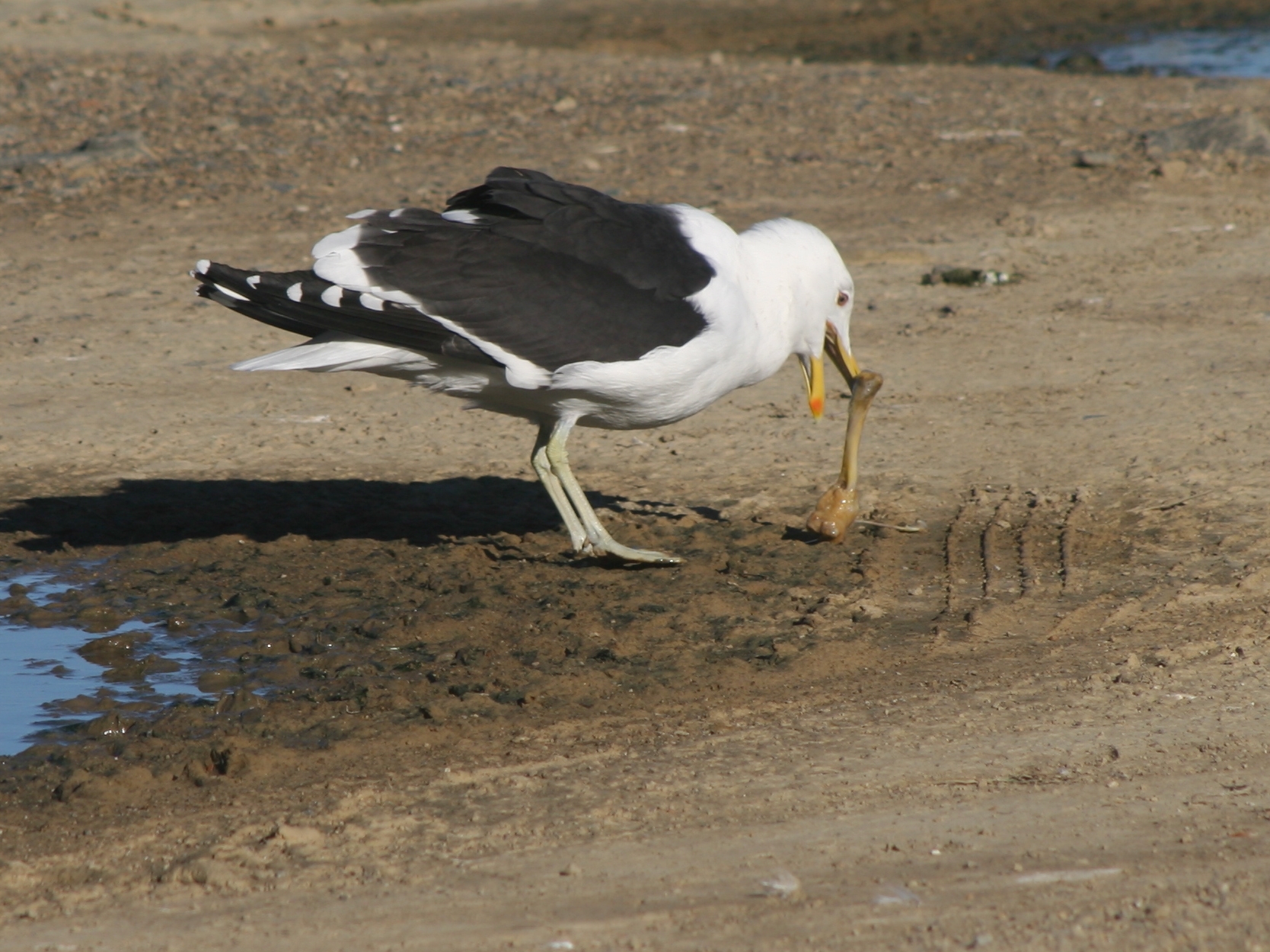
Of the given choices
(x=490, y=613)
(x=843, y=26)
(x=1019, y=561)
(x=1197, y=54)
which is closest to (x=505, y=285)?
(x=490, y=613)

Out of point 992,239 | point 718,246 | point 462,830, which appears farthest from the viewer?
point 992,239

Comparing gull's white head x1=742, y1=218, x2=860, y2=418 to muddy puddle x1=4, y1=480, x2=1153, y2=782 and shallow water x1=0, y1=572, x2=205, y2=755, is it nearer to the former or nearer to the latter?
muddy puddle x1=4, y1=480, x2=1153, y2=782

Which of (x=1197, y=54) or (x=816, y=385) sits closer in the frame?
(x=816, y=385)

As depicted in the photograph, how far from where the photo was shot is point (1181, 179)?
1159cm

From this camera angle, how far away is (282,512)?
→ 6.63 m

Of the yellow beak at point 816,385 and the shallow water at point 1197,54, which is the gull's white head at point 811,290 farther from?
the shallow water at point 1197,54

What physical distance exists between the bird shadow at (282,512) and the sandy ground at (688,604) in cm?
3

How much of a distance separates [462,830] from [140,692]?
61.5 inches

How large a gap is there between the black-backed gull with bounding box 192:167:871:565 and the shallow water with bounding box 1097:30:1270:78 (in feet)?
44.2

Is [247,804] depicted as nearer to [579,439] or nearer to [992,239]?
[579,439]

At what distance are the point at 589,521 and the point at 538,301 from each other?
931mm

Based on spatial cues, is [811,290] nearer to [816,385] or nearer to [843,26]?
[816,385]

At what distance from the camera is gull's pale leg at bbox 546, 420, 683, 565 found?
19.4 ft

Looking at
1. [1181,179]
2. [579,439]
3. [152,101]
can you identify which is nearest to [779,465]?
[579,439]
